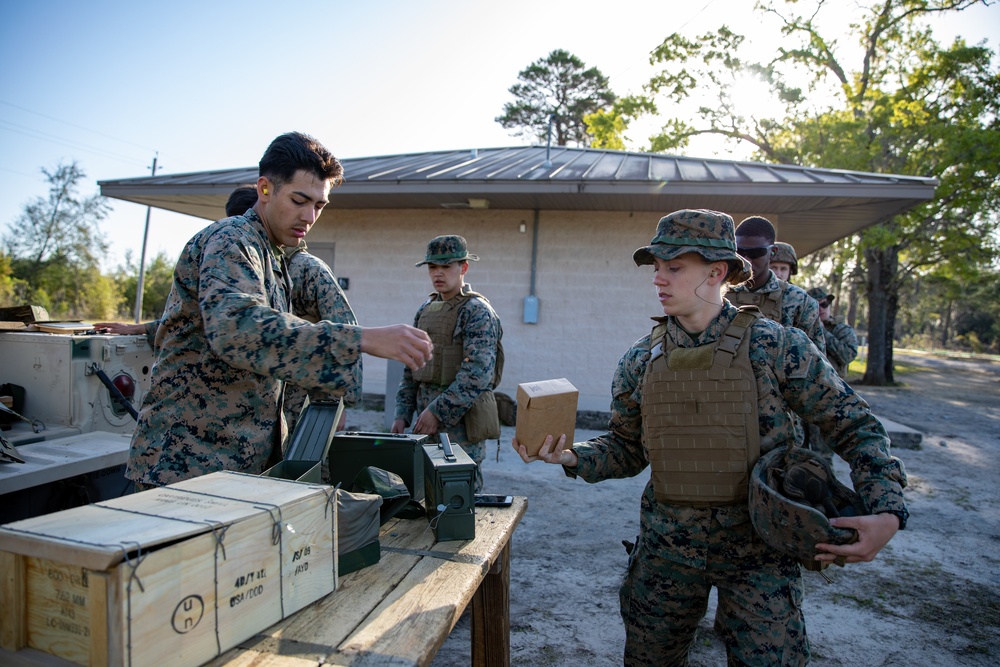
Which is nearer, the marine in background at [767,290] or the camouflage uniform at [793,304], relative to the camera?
the marine in background at [767,290]

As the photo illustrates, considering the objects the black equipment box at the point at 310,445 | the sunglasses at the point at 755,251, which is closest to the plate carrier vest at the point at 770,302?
the sunglasses at the point at 755,251

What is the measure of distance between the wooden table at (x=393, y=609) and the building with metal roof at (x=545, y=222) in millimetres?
6467

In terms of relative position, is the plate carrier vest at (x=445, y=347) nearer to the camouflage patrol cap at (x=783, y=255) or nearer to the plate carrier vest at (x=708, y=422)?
the plate carrier vest at (x=708, y=422)

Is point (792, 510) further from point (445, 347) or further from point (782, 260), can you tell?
point (782, 260)

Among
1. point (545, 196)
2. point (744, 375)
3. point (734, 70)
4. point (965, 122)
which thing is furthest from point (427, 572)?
point (734, 70)

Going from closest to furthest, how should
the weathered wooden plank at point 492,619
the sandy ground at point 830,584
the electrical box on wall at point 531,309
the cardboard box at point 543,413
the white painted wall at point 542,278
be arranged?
the cardboard box at point 543,413 < the weathered wooden plank at point 492,619 < the sandy ground at point 830,584 < the white painted wall at point 542,278 < the electrical box on wall at point 531,309

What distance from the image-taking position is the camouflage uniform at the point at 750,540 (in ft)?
6.91

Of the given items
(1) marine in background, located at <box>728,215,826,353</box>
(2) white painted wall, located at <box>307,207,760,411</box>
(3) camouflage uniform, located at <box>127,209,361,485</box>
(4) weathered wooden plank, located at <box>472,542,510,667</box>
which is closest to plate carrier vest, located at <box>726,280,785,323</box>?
(1) marine in background, located at <box>728,215,826,353</box>

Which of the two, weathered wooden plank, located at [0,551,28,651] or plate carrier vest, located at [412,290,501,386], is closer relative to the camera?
weathered wooden plank, located at [0,551,28,651]

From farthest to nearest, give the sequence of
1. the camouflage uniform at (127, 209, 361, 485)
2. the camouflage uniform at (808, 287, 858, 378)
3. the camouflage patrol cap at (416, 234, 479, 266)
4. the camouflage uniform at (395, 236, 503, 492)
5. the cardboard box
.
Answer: the camouflage uniform at (808, 287, 858, 378) < the camouflage patrol cap at (416, 234, 479, 266) < the camouflage uniform at (395, 236, 503, 492) < the cardboard box < the camouflage uniform at (127, 209, 361, 485)

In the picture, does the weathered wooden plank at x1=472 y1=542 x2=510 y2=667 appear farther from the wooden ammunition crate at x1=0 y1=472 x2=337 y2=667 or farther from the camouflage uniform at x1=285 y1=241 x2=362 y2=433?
the wooden ammunition crate at x1=0 y1=472 x2=337 y2=667

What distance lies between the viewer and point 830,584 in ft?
12.3

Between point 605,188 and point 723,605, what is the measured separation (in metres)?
6.33

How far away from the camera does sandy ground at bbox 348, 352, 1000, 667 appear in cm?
346
